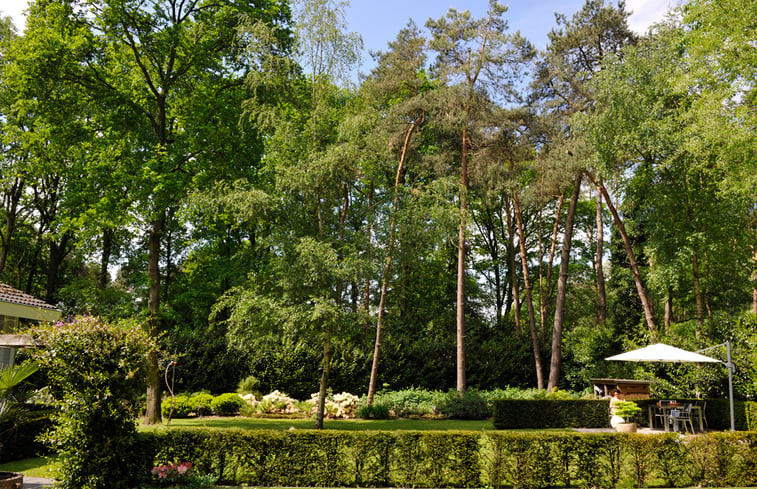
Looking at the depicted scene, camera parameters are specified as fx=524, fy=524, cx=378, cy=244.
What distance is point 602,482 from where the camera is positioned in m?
8.45

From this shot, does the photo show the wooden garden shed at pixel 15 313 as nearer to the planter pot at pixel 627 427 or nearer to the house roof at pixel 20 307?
the house roof at pixel 20 307

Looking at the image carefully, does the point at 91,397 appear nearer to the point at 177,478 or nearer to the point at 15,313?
the point at 177,478

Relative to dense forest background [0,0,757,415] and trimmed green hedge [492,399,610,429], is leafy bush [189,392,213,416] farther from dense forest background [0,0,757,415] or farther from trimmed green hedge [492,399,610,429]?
trimmed green hedge [492,399,610,429]

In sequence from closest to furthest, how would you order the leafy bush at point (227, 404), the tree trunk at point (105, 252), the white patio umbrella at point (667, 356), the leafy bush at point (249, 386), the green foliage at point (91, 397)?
the green foliage at point (91, 397) → the white patio umbrella at point (667, 356) → the leafy bush at point (227, 404) → the leafy bush at point (249, 386) → the tree trunk at point (105, 252)

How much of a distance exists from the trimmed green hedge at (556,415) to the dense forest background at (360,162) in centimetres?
279

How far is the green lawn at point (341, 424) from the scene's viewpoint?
14828mm

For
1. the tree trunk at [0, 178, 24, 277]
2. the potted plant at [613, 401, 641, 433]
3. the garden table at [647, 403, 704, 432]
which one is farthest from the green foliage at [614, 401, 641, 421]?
the tree trunk at [0, 178, 24, 277]

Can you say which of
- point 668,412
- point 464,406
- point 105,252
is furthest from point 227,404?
point 105,252

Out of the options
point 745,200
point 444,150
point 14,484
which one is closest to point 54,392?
point 14,484

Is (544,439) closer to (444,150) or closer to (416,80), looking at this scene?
(444,150)

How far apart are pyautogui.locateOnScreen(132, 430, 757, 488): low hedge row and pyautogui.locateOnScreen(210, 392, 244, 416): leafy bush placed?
30.9 ft

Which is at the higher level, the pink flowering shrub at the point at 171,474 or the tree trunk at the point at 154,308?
the tree trunk at the point at 154,308

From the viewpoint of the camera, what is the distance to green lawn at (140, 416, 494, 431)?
48.6ft

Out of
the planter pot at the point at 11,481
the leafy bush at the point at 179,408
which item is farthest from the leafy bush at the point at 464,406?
the planter pot at the point at 11,481
